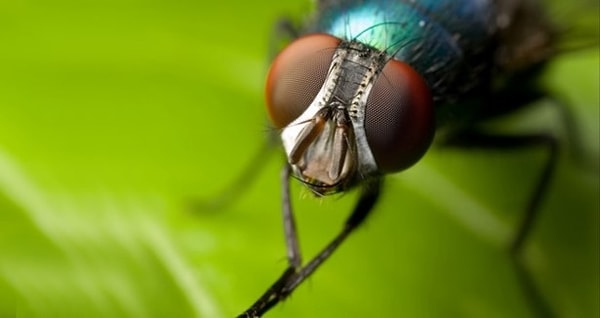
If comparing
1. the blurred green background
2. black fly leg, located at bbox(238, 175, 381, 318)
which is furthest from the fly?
the blurred green background

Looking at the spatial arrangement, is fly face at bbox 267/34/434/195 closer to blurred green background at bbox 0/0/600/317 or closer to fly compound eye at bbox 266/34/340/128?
fly compound eye at bbox 266/34/340/128

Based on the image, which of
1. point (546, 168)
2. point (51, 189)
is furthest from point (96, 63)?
point (546, 168)

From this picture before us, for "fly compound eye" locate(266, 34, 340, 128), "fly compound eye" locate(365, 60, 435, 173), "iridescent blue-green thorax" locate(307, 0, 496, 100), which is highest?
"iridescent blue-green thorax" locate(307, 0, 496, 100)

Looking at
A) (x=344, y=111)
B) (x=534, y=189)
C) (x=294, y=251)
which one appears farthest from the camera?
(x=534, y=189)

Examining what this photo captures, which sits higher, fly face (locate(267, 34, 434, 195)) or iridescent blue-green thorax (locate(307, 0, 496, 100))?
iridescent blue-green thorax (locate(307, 0, 496, 100))

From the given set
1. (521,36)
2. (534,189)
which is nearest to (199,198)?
(534,189)

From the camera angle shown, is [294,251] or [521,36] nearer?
[294,251]

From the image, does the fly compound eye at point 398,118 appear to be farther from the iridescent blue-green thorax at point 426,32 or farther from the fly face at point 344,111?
the iridescent blue-green thorax at point 426,32

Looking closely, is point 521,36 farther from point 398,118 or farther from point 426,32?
point 398,118
